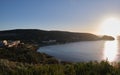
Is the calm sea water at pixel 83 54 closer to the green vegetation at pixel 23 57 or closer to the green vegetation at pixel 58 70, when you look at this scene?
the green vegetation at pixel 23 57

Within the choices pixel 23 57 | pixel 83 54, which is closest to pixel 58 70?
pixel 23 57

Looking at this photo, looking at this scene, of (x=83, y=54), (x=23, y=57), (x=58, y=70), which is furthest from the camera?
(x=83, y=54)

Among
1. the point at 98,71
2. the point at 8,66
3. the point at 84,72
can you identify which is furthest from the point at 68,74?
the point at 8,66

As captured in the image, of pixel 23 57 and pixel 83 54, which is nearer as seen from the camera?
pixel 23 57

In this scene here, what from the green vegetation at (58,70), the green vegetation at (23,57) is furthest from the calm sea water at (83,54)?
the green vegetation at (58,70)

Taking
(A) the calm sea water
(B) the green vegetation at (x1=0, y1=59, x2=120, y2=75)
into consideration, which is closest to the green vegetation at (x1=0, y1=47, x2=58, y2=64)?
(B) the green vegetation at (x1=0, y1=59, x2=120, y2=75)

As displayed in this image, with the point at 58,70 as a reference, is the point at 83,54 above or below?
below

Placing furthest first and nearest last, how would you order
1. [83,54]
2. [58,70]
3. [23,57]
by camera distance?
[83,54], [23,57], [58,70]

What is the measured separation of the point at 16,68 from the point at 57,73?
2.74 meters

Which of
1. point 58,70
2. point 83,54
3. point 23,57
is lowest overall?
point 83,54

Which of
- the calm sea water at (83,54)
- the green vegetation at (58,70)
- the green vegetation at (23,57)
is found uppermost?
the green vegetation at (58,70)

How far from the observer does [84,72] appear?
35.6ft

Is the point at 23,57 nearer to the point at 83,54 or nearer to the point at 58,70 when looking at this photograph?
the point at 58,70

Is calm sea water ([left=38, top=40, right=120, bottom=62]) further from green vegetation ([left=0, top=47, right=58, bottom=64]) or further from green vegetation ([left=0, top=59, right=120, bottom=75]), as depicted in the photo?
green vegetation ([left=0, top=59, right=120, bottom=75])
